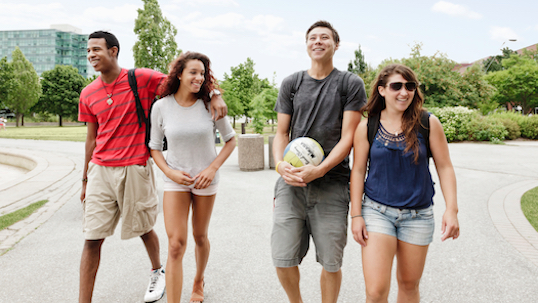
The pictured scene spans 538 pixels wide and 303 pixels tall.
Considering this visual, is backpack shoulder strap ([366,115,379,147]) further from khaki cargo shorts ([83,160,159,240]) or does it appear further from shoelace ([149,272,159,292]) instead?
shoelace ([149,272,159,292])

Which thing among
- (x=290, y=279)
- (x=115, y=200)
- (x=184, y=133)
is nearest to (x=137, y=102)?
(x=184, y=133)

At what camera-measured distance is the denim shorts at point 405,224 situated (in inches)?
99.4

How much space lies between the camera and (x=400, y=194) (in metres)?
2.55

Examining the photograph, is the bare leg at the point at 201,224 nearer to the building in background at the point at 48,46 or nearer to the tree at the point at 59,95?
the tree at the point at 59,95

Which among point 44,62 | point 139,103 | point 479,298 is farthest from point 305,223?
point 44,62

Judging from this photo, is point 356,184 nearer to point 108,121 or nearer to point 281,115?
point 281,115

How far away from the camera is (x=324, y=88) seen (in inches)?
111

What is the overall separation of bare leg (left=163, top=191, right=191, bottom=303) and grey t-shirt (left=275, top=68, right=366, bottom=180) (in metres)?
1.14

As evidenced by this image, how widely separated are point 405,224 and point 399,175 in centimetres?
33

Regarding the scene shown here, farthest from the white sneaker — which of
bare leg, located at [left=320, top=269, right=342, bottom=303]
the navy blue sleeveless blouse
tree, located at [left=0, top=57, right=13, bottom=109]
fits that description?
tree, located at [left=0, top=57, right=13, bottom=109]

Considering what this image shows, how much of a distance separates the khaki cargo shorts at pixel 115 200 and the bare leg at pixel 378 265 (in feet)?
6.48

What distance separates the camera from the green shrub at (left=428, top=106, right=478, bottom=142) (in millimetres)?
21547

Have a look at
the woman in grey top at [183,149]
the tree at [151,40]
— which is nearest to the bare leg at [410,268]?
the woman in grey top at [183,149]

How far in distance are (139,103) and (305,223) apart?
5.76 ft
